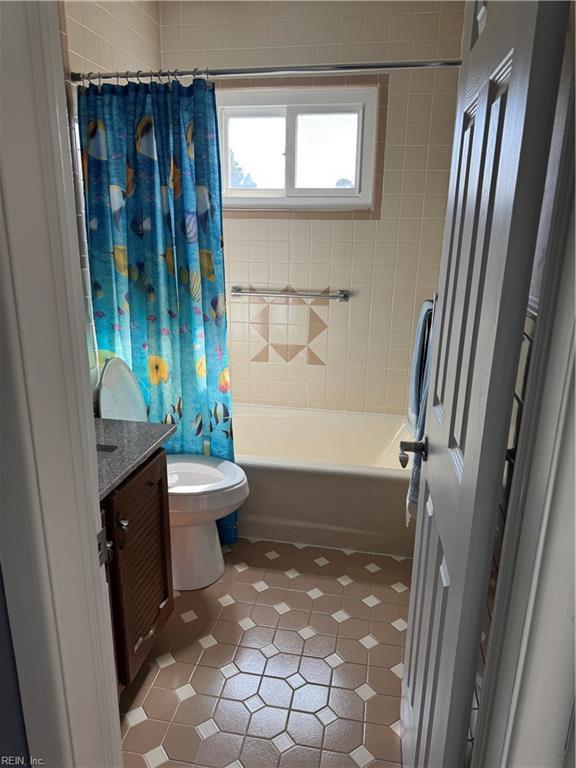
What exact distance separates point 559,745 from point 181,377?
2077 mm

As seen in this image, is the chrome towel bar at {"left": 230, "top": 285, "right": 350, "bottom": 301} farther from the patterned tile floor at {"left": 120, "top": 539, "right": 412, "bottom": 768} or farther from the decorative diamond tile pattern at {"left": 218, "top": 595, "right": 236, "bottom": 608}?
the decorative diamond tile pattern at {"left": 218, "top": 595, "right": 236, "bottom": 608}

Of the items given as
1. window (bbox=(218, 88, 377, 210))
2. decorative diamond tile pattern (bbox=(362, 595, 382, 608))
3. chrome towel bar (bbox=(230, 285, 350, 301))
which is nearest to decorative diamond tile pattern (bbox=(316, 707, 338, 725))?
decorative diamond tile pattern (bbox=(362, 595, 382, 608))

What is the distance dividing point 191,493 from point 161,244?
1049 mm

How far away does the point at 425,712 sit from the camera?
1266 millimetres

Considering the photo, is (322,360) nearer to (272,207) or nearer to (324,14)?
(272,207)

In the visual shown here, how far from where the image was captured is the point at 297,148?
3182 millimetres

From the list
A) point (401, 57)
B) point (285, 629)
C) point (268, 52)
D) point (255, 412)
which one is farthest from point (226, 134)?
point (285, 629)

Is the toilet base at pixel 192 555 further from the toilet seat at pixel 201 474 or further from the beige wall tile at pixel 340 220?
the beige wall tile at pixel 340 220

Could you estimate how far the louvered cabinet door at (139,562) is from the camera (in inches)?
61.8

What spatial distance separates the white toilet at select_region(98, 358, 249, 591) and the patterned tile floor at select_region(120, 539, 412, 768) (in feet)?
0.36

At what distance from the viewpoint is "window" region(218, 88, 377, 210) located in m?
3.06

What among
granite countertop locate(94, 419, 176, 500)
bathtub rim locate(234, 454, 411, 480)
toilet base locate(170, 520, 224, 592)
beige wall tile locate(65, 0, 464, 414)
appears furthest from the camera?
beige wall tile locate(65, 0, 464, 414)

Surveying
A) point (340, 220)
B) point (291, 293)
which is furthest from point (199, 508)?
point (340, 220)

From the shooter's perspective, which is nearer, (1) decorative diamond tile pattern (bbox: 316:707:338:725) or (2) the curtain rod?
(1) decorative diamond tile pattern (bbox: 316:707:338:725)
